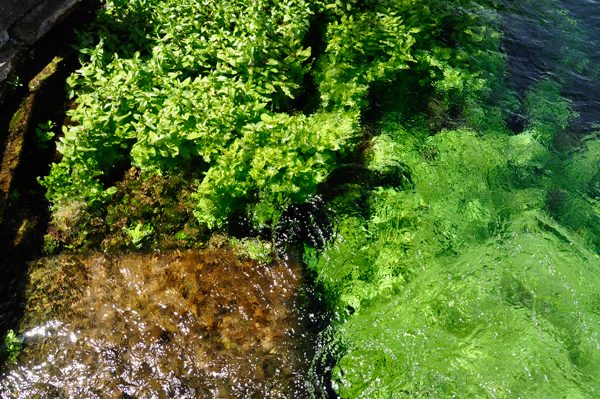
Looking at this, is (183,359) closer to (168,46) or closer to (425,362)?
(425,362)

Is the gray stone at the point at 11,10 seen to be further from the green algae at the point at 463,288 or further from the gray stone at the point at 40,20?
the green algae at the point at 463,288

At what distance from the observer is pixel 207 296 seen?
3791 millimetres

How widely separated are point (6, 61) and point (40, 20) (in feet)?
2.23

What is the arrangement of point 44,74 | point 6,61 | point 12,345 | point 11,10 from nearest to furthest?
point 12,345, point 6,61, point 11,10, point 44,74

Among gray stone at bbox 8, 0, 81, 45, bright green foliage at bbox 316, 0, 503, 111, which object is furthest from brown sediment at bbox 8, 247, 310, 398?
gray stone at bbox 8, 0, 81, 45

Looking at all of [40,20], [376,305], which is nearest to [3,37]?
[40,20]

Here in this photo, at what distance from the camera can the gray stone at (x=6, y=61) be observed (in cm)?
415

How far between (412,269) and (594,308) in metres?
1.63

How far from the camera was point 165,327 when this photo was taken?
360 centimetres

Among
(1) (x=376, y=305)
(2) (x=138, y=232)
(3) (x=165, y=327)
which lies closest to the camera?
(3) (x=165, y=327)

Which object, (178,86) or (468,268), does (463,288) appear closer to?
(468,268)

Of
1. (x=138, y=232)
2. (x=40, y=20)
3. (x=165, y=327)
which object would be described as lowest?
(x=165, y=327)

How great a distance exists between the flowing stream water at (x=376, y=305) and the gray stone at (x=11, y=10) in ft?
8.93

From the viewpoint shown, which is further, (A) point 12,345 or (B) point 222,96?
(B) point 222,96
